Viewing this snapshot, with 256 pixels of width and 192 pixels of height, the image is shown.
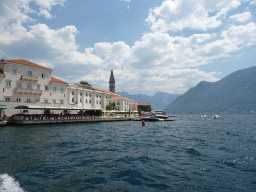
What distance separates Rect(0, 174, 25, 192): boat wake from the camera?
5.13m

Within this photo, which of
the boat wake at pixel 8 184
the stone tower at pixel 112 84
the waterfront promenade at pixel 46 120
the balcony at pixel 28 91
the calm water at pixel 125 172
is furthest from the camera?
the stone tower at pixel 112 84

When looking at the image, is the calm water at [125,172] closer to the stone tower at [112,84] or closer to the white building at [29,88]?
the white building at [29,88]

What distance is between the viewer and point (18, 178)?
19.6 feet

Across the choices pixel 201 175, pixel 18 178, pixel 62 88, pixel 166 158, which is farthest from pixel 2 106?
pixel 201 175

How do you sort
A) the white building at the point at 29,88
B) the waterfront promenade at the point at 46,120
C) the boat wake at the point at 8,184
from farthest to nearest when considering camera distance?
the white building at the point at 29,88
the waterfront promenade at the point at 46,120
the boat wake at the point at 8,184

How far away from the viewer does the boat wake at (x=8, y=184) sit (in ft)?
16.8

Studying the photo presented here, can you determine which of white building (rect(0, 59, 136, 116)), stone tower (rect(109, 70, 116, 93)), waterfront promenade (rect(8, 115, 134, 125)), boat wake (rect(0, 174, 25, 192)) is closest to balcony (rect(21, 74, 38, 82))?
white building (rect(0, 59, 136, 116))

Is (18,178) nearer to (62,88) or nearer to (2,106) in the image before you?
(2,106)

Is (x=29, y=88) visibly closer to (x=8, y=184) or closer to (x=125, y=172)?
(x=8, y=184)

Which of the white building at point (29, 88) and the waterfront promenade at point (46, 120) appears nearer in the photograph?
the waterfront promenade at point (46, 120)

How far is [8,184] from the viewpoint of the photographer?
5469 millimetres

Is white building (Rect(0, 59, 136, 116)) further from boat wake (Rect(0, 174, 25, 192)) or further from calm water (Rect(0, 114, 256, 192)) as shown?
boat wake (Rect(0, 174, 25, 192))

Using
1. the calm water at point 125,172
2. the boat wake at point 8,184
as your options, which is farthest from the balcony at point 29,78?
the boat wake at point 8,184

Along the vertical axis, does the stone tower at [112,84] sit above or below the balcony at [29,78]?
above
